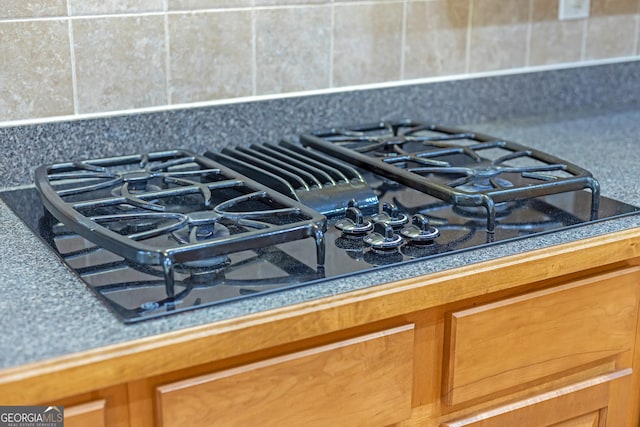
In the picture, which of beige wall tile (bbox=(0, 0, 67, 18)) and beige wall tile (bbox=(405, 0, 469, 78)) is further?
beige wall tile (bbox=(405, 0, 469, 78))

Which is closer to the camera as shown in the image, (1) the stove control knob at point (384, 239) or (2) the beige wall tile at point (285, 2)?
(1) the stove control knob at point (384, 239)

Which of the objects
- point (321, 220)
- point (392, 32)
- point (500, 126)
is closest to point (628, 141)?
point (500, 126)

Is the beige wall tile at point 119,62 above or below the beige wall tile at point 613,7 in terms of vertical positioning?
below

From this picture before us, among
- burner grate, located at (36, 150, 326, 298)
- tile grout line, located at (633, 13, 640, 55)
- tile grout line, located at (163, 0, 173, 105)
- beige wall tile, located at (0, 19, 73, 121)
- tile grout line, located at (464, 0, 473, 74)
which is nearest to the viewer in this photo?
burner grate, located at (36, 150, 326, 298)

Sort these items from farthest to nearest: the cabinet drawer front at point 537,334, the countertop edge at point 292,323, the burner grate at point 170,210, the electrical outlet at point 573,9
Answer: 1. the electrical outlet at point 573,9
2. the cabinet drawer front at point 537,334
3. the burner grate at point 170,210
4. the countertop edge at point 292,323

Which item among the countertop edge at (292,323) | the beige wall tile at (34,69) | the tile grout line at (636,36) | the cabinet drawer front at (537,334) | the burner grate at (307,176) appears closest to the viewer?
the countertop edge at (292,323)

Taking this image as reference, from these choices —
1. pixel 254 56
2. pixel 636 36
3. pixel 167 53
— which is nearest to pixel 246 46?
pixel 254 56

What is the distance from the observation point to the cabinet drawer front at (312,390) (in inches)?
32.6

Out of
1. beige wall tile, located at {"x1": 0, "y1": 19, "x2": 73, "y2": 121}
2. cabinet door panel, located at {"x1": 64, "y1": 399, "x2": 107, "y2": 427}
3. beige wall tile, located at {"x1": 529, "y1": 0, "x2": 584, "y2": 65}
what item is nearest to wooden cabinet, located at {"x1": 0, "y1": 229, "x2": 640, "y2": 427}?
cabinet door panel, located at {"x1": 64, "y1": 399, "x2": 107, "y2": 427}

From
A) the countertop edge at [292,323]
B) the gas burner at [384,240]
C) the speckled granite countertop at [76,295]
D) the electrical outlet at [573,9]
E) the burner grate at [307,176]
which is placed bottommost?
the countertop edge at [292,323]

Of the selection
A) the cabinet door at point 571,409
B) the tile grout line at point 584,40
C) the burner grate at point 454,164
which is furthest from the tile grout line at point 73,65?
the tile grout line at point 584,40

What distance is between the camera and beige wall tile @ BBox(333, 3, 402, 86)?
1.49m

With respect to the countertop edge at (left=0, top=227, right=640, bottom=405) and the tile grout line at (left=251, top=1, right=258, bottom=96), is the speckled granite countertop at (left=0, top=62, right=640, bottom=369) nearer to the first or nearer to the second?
the countertop edge at (left=0, top=227, right=640, bottom=405)

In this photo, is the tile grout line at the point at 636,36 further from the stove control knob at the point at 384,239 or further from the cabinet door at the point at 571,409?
the stove control knob at the point at 384,239
